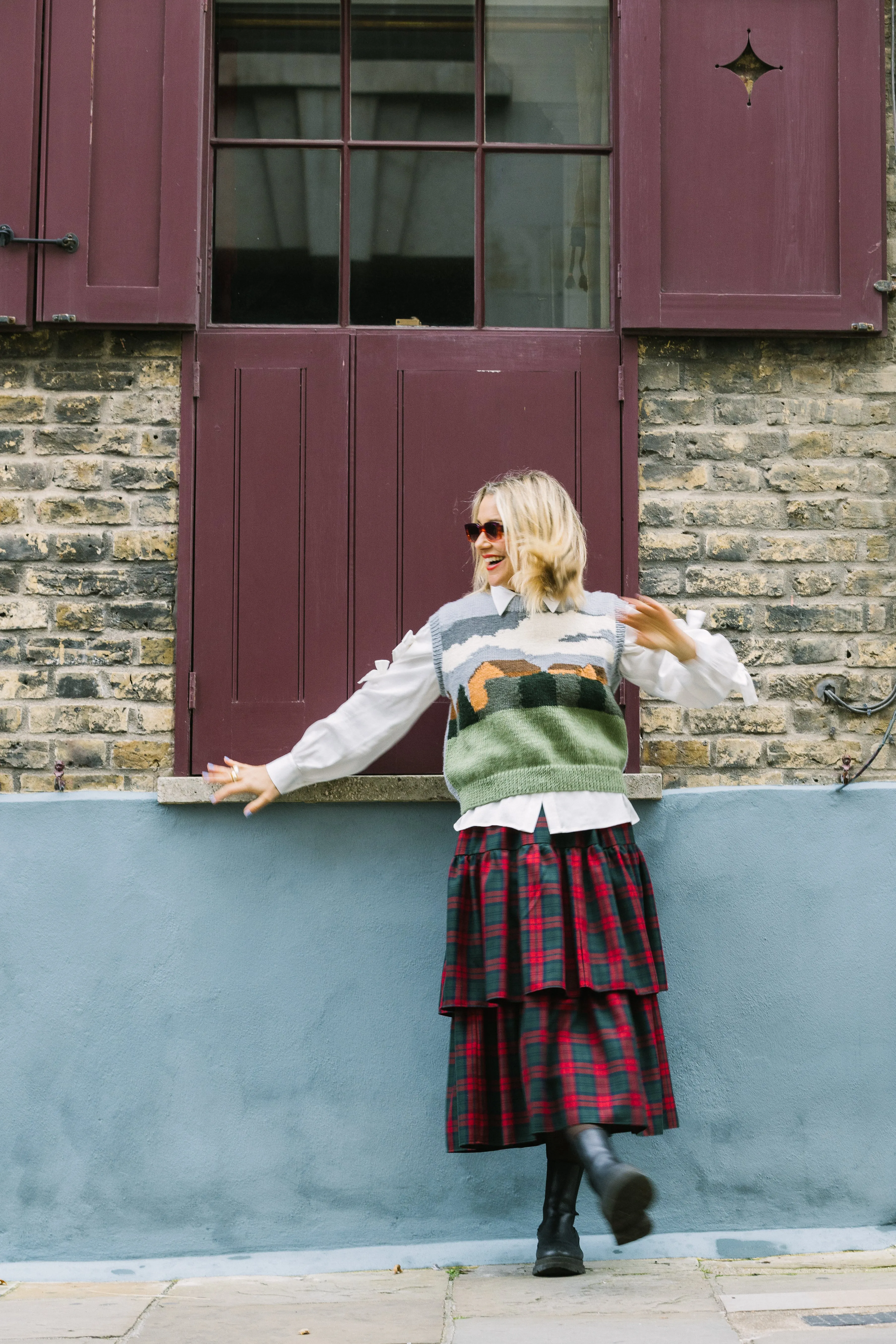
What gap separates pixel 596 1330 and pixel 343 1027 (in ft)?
3.57

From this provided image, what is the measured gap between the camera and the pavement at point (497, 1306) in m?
2.71

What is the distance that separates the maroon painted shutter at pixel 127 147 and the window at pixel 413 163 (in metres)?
0.17

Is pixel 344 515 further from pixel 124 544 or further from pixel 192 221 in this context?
pixel 192 221

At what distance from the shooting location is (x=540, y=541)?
312cm

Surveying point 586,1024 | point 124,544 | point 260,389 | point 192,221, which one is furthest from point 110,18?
point 586,1024

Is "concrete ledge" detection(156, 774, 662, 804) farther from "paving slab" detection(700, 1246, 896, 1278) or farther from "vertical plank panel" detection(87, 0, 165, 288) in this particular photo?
"vertical plank panel" detection(87, 0, 165, 288)

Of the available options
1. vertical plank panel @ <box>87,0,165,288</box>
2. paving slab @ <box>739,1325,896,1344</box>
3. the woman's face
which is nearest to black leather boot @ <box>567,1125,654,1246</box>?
paving slab @ <box>739,1325,896,1344</box>

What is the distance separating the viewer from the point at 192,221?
11.9 feet

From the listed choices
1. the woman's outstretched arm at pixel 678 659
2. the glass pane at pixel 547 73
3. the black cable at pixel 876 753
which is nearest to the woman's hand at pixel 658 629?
the woman's outstretched arm at pixel 678 659

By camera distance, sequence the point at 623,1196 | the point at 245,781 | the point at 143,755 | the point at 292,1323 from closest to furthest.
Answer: the point at 623,1196, the point at 292,1323, the point at 245,781, the point at 143,755

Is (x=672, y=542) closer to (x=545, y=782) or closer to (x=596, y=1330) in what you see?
(x=545, y=782)

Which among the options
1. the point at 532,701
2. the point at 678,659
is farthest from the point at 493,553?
the point at 678,659

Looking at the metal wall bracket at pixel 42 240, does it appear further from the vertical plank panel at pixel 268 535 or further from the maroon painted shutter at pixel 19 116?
the vertical plank panel at pixel 268 535

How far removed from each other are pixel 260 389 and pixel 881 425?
1.88 m
